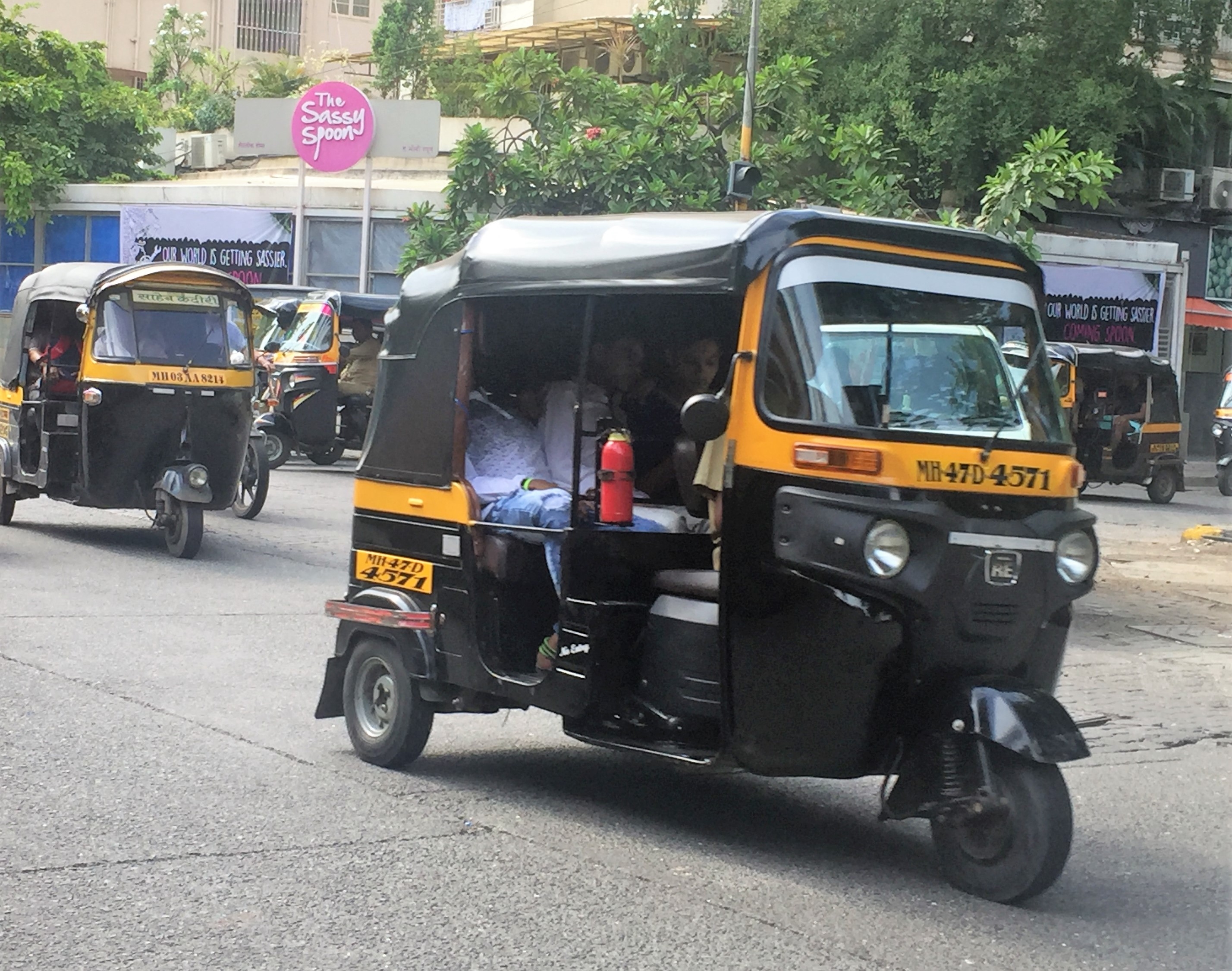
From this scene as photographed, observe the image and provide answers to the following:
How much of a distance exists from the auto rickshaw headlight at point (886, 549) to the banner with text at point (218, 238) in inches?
1234

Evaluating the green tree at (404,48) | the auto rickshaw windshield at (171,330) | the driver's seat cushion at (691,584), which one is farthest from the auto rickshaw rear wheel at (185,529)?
the green tree at (404,48)

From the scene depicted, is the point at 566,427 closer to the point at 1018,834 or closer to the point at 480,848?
the point at 480,848

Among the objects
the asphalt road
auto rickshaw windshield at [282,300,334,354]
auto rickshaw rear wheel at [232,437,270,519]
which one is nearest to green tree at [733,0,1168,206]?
auto rickshaw windshield at [282,300,334,354]

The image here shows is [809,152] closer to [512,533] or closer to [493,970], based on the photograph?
[512,533]

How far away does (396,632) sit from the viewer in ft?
23.2

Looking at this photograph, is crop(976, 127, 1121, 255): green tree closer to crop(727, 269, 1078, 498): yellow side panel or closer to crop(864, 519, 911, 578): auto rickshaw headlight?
crop(727, 269, 1078, 498): yellow side panel

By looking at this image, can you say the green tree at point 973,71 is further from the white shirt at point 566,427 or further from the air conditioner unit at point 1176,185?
the white shirt at point 566,427

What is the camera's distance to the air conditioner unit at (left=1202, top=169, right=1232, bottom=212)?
1441 inches

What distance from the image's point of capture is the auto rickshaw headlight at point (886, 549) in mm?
5398

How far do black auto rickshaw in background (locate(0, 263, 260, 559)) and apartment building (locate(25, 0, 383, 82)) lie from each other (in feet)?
177

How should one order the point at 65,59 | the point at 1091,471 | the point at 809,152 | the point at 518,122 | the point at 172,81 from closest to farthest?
the point at 809,152, the point at 1091,471, the point at 518,122, the point at 65,59, the point at 172,81

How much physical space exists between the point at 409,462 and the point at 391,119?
95.1 feet

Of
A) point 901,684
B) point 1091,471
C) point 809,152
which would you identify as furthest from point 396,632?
point 1091,471

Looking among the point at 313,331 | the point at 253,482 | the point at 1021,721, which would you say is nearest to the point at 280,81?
the point at 313,331
